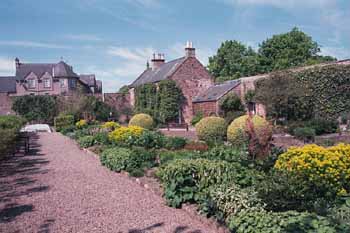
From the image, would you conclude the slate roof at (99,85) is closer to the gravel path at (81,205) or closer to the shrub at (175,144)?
the shrub at (175,144)

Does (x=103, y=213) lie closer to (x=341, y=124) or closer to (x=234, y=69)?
(x=341, y=124)

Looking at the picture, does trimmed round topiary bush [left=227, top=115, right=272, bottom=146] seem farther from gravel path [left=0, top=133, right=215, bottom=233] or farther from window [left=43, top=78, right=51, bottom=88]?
window [left=43, top=78, right=51, bottom=88]

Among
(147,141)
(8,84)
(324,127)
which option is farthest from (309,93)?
(8,84)

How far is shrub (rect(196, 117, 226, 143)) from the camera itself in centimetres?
1597

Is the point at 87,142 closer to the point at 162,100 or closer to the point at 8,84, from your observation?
the point at 162,100

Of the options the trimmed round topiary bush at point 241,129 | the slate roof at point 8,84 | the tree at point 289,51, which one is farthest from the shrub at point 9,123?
the slate roof at point 8,84

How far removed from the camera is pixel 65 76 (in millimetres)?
51500

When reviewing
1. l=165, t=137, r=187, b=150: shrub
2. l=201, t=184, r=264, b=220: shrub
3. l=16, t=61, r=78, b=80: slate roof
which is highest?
l=16, t=61, r=78, b=80: slate roof

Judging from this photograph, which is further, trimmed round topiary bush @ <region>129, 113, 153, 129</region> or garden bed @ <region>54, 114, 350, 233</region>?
trimmed round topiary bush @ <region>129, 113, 153, 129</region>

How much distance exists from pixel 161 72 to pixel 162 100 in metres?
4.31

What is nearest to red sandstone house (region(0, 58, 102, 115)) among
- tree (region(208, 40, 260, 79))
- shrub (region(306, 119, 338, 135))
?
tree (region(208, 40, 260, 79))

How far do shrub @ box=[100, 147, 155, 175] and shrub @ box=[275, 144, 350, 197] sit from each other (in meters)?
4.67

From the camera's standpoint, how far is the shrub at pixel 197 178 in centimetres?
613

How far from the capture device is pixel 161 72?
112 ft
